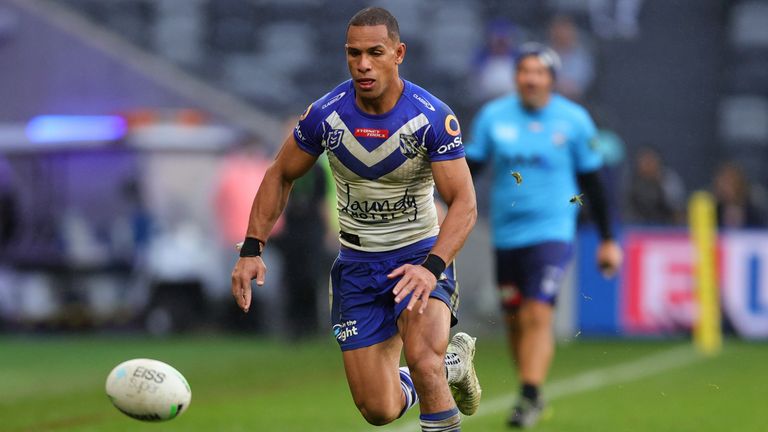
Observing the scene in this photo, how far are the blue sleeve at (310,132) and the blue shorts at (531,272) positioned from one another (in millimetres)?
3391

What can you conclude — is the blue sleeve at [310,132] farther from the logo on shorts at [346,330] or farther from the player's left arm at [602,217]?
the player's left arm at [602,217]

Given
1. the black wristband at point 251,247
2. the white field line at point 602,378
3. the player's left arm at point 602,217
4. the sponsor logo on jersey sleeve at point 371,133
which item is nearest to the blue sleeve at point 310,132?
the sponsor logo on jersey sleeve at point 371,133

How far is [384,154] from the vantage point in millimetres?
7188

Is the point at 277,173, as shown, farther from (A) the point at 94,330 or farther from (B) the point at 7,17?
(B) the point at 7,17

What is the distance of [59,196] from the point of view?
62.7ft

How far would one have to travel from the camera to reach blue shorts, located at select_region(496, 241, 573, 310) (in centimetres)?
1041

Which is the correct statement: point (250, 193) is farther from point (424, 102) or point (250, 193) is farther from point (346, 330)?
point (424, 102)

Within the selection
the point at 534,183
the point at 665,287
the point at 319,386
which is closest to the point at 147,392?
the point at 534,183

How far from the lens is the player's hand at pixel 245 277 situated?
7223 mm

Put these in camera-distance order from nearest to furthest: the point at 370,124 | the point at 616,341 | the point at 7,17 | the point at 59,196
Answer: the point at 370,124 → the point at 616,341 → the point at 59,196 → the point at 7,17

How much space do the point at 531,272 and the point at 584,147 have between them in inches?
38.5

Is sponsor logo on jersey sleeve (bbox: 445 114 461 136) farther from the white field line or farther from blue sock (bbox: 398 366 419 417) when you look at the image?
the white field line

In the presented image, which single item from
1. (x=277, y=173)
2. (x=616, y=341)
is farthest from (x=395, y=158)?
(x=616, y=341)

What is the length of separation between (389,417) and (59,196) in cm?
1236
